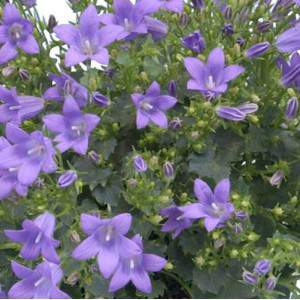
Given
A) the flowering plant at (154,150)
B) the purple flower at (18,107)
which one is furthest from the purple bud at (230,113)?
the purple flower at (18,107)

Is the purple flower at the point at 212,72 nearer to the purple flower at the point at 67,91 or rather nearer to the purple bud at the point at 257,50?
the purple bud at the point at 257,50

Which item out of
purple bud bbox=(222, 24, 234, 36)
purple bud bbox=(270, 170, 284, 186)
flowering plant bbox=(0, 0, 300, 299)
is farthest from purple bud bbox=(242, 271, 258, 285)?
purple bud bbox=(222, 24, 234, 36)

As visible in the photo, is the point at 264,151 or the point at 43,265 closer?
the point at 43,265

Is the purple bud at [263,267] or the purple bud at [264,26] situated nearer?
the purple bud at [263,267]

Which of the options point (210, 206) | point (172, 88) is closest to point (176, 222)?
point (210, 206)

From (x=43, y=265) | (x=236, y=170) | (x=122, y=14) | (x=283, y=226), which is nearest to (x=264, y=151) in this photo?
(x=236, y=170)

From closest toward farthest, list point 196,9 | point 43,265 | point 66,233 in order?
point 43,265 → point 66,233 → point 196,9

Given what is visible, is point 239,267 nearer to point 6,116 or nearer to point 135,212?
point 135,212
